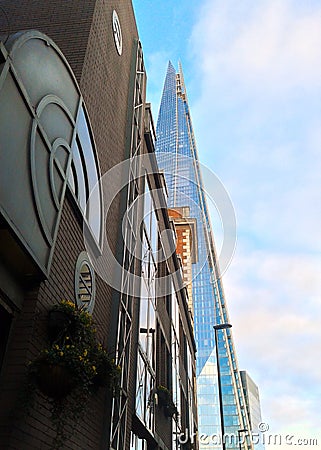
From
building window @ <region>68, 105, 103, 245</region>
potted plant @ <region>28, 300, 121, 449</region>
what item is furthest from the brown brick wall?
building window @ <region>68, 105, 103, 245</region>

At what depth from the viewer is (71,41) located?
31.3ft

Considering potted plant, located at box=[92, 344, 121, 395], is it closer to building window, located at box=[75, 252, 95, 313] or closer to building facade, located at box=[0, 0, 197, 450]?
building facade, located at box=[0, 0, 197, 450]

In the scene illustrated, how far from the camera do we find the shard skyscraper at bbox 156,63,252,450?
12450cm

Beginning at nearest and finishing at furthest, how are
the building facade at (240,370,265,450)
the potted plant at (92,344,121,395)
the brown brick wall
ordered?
the brown brick wall → the potted plant at (92,344,121,395) → the building facade at (240,370,265,450)

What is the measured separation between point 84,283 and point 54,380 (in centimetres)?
293

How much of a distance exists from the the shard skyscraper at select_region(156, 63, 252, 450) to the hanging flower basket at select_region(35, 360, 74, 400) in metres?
98.6

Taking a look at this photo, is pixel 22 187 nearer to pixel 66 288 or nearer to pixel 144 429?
pixel 66 288

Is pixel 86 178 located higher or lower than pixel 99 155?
lower

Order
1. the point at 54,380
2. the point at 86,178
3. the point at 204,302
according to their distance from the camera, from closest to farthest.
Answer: the point at 54,380 < the point at 86,178 < the point at 204,302

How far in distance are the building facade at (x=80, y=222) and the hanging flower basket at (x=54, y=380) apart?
2 cm

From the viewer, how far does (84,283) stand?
26.1ft

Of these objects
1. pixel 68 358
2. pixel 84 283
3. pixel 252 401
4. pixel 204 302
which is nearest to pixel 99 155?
pixel 84 283

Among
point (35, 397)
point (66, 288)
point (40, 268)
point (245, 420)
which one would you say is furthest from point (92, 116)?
point (245, 420)

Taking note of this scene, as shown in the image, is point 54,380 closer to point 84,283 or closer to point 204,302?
point 84,283
